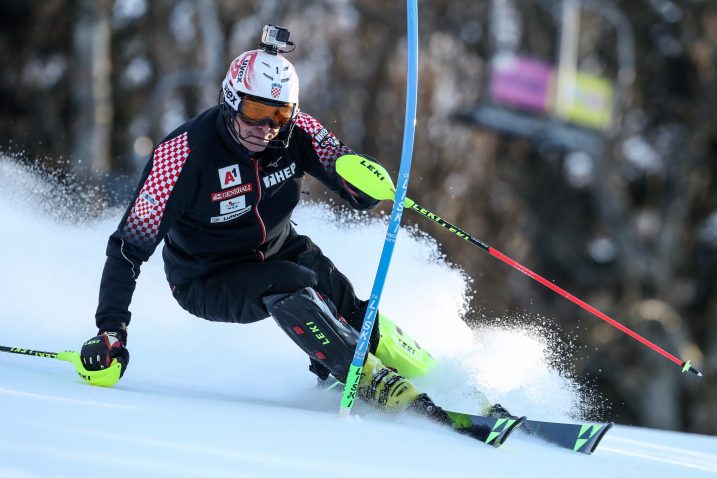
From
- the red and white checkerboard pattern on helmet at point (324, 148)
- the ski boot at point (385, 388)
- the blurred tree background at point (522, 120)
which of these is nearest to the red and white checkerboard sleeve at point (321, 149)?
the red and white checkerboard pattern on helmet at point (324, 148)

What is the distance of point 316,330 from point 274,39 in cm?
150

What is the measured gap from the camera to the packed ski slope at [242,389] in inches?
173

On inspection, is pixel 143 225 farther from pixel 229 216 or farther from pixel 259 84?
pixel 259 84

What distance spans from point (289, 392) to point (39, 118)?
20467 mm

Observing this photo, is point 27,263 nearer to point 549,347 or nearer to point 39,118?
point 549,347

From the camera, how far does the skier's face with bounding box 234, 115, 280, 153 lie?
19.0 feet

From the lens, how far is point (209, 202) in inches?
231

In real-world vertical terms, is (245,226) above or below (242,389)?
above

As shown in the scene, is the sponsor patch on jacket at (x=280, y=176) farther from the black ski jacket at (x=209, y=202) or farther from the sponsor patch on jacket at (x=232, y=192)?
the sponsor patch on jacket at (x=232, y=192)

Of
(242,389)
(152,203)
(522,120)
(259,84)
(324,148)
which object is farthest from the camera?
(522,120)

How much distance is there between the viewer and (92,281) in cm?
881

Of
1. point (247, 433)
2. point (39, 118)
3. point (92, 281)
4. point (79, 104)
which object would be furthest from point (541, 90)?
point (247, 433)

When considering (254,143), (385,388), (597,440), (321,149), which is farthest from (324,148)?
(597,440)

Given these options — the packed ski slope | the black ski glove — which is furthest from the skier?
the packed ski slope
